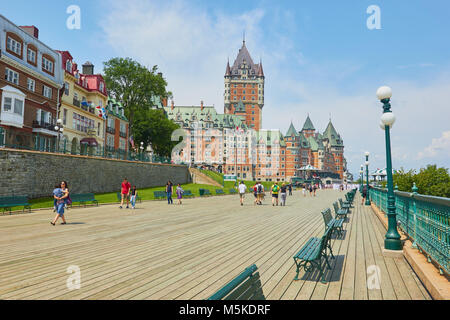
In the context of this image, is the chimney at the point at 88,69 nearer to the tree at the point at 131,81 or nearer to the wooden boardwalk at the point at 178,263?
the tree at the point at 131,81

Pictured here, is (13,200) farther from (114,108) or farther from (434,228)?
(114,108)

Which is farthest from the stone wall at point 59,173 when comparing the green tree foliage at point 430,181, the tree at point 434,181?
the tree at point 434,181

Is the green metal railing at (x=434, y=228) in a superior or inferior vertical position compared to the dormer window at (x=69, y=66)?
inferior

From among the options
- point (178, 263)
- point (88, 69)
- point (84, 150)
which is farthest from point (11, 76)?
point (178, 263)

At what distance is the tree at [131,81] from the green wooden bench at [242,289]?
4678 centimetres

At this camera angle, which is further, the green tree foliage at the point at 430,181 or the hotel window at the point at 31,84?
the green tree foliage at the point at 430,181

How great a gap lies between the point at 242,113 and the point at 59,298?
144733 millimetres

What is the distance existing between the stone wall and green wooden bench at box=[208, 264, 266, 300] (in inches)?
876

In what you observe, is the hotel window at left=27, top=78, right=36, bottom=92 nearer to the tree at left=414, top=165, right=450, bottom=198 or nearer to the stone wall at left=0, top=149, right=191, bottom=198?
the stone wall at left=0, top=149, right=191, bottom=198

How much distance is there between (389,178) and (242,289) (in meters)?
7.04

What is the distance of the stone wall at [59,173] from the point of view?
21062 millimetres

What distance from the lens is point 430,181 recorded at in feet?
137

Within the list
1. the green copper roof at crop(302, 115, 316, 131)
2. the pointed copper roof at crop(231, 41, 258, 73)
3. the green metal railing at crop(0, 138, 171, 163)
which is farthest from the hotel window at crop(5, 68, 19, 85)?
the green copper roof at crop(302, 115, 316, 131)

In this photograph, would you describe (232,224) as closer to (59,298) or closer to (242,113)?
(59,298)
